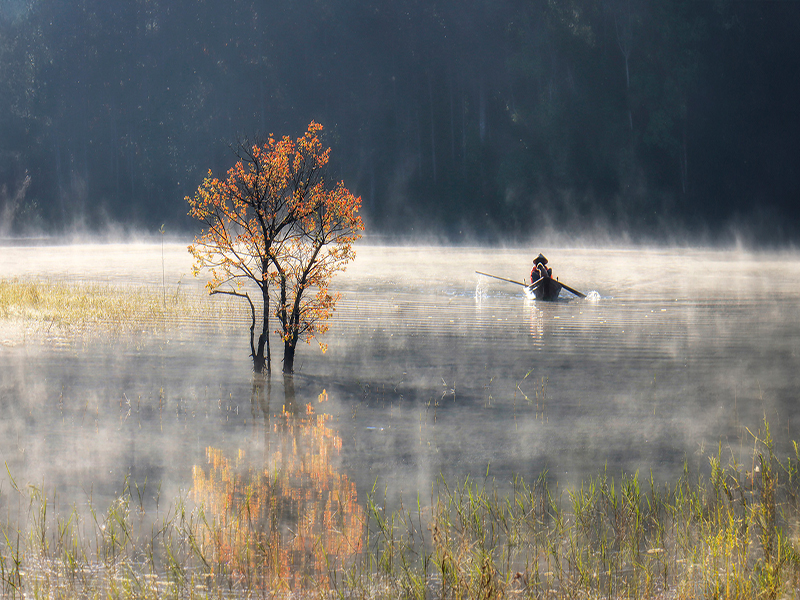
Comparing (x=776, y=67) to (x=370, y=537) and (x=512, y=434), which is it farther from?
(x=370, y=537)

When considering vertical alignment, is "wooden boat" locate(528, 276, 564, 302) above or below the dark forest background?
below

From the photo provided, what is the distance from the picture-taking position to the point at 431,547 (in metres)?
8.62

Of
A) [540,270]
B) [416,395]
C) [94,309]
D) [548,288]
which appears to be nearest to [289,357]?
[416,395]

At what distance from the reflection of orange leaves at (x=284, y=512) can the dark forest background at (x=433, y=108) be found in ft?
Result: 201

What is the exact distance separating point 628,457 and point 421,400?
4.52m

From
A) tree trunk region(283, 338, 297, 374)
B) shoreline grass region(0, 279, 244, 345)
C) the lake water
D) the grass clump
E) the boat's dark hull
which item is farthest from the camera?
the boat's dark hull

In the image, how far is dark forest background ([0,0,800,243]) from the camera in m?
70.3

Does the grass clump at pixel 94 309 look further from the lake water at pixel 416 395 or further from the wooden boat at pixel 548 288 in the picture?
the wooden boat at pixel 548 288

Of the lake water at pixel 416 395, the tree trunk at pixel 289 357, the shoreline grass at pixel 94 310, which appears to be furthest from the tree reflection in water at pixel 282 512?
the shoreline grass at pixel 94 310

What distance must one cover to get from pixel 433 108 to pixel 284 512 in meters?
75.6

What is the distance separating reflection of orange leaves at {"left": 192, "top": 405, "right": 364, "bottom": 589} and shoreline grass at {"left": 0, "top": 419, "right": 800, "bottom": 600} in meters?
0.03

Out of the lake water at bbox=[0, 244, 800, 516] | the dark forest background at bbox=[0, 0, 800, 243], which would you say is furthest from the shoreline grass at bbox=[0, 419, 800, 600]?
the dark forest background at bbox=[0, 0, 800, 243]

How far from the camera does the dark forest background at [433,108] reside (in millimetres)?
70312

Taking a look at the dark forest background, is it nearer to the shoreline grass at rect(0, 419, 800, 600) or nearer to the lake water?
the lake water
